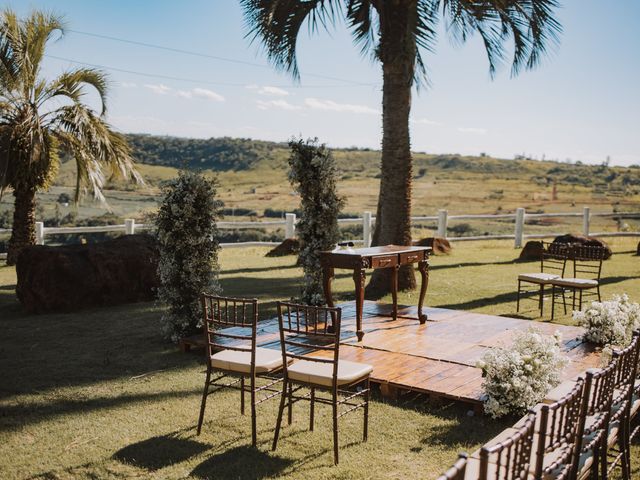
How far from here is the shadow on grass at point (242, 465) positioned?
447 cm

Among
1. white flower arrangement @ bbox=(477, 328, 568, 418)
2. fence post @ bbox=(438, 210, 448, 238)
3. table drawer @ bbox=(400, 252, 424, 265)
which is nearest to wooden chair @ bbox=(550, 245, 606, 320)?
table drawer @ bbox=(400, 252, 424, 265)

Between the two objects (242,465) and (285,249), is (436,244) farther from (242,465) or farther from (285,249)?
(242,465)

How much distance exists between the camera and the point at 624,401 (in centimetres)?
421

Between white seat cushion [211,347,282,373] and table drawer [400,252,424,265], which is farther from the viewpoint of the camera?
table drawer [400,252,424,265]

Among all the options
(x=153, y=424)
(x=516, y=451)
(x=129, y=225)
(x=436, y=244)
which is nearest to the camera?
(x=516, y=451)

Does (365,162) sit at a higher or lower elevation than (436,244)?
higher

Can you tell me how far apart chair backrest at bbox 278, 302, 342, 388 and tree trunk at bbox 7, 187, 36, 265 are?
813cm

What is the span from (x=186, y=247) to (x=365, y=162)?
65.9m

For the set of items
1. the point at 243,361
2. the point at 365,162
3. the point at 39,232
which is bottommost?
the point at 243,361

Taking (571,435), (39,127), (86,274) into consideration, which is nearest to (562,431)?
(571,435)

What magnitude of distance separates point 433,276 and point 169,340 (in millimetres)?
7224

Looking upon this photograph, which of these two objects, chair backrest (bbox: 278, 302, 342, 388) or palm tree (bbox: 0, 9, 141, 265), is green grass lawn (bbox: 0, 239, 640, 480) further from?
palm tree (bbox: 0, 9, 141, 265)

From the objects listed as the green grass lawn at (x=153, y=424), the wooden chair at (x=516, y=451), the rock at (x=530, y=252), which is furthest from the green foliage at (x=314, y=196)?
the rock at (x=530, y=252)

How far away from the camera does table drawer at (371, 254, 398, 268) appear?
26.2 feet
